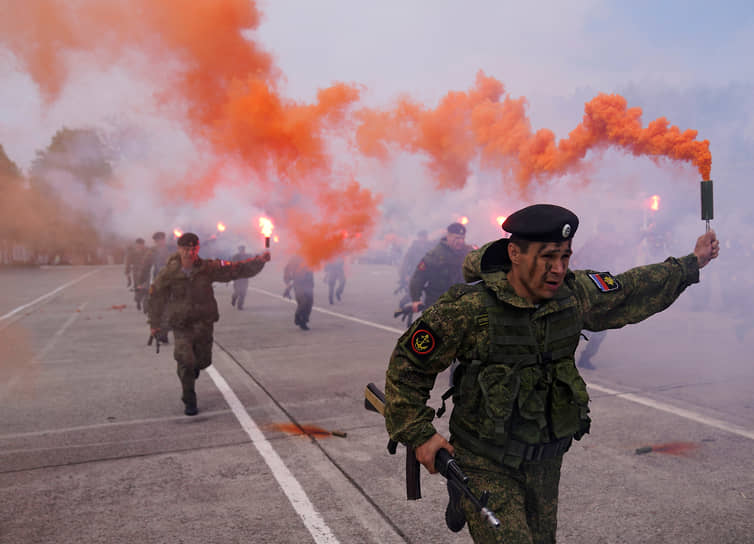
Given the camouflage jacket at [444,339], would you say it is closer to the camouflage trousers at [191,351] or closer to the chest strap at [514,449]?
the chest strap at [514,449]

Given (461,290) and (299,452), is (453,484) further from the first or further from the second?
(299,452)

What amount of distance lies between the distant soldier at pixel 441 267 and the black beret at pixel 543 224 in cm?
564

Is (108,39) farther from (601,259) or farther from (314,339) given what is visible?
(601,259)

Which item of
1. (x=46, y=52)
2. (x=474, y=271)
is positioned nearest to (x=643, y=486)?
(x=474, y=271)

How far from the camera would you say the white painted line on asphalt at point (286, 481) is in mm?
3723

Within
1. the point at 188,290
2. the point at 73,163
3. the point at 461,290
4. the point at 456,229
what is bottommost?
the point at 188,290

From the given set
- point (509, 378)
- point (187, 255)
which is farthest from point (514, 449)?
point (187, 255)

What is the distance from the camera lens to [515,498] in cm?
231

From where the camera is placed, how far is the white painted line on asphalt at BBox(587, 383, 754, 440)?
17.8ft

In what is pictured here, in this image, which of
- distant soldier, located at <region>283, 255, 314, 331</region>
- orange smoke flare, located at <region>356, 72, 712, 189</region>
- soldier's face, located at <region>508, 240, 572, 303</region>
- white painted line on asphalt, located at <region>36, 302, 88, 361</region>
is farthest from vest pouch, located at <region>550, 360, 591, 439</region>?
distant soldier, located at <region>283, 255, 314, 331</region>

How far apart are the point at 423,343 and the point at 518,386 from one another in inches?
15.3

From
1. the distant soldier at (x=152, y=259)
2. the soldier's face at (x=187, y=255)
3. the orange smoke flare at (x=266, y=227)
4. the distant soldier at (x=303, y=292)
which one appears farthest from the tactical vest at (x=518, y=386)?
the distant soldier at (x=152, y=259)

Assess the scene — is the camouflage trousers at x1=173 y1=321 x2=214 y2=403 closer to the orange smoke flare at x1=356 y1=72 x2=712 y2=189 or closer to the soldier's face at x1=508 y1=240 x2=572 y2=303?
the soldier's face at x1=508 y1=240 x2=572 y2=303

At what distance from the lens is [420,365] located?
2.34m
